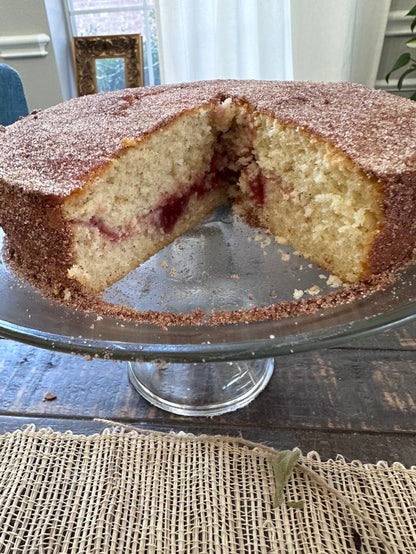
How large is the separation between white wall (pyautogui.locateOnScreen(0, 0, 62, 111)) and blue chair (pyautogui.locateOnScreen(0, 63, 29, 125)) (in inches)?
28.2

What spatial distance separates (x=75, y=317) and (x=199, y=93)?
95 cm

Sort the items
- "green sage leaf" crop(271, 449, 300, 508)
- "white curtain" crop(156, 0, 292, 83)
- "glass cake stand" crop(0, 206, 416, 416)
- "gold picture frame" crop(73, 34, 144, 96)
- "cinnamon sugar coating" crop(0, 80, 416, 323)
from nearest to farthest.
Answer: "glass cake stand" crop(0, 206, 416, 416), "green sage leaf" crop(271, 449, 300, 508), "cinnamon sugar coating" crop(0, 80, 416, 323), "white curtain" crop(156, 0, 292, 83), "gold picture frame" crop(73, 34, 144, 96)

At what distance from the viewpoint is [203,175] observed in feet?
5.57

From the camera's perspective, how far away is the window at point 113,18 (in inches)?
131

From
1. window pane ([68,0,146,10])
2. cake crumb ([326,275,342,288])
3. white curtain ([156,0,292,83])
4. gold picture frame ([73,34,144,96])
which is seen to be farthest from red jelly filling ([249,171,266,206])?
window pane ([68,0,146,10])

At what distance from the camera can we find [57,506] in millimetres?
1021

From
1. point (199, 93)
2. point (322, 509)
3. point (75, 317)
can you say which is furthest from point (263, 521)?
point (199, 93)

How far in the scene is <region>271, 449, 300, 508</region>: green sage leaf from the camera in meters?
1.02

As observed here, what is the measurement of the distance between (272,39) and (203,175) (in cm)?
178

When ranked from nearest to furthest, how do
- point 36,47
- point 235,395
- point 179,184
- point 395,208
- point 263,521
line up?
point 263,521 < point 395,208 < point 235,395 < point 179,184 < point 36,47

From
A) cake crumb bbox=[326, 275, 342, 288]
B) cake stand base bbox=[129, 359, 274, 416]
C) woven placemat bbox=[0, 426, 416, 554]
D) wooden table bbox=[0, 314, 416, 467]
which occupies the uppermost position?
cake crumb bbox=[326, 275, 342, 288]

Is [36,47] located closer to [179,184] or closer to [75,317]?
[179,184]

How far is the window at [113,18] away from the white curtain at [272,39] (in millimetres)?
464

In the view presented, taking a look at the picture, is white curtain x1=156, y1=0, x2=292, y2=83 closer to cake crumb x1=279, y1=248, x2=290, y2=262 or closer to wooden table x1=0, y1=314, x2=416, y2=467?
cake crumb x1=279, y1=248, x2=290, y2=262
